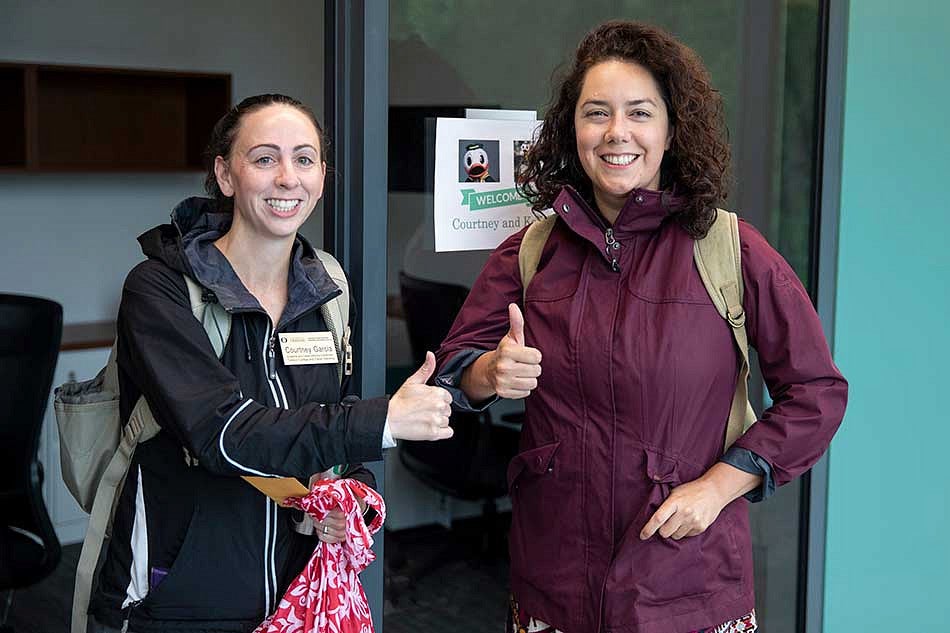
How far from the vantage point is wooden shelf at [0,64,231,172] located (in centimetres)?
525

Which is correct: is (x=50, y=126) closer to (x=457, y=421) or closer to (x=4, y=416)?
(x=4, y=416)

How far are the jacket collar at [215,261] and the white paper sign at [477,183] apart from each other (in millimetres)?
448

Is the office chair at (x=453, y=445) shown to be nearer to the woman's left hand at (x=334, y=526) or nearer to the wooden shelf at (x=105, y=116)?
the woman's left hand at (x=334, y=526)

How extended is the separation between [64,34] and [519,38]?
3.53m

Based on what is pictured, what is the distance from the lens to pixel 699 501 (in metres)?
1.92

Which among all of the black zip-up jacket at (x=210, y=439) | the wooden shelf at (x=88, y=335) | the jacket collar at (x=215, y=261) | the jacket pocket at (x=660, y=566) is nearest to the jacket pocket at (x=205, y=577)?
the black zip-up jacket at (x=210, y=439)

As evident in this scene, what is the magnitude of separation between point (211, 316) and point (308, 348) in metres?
0.18

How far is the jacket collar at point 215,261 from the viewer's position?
5.93 ft

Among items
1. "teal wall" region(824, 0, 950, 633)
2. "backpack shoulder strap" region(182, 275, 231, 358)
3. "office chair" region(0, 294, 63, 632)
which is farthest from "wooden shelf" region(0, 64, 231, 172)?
"backpack shoulder strap" region(182, 275, 231, 358)

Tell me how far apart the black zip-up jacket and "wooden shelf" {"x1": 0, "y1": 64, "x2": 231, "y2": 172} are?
3718 millimetres

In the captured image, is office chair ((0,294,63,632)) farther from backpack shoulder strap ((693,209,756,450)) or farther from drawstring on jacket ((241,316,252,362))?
backpack shoulder strap ((693,209,756,450))

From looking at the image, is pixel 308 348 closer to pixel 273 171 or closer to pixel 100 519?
pixel 273 171

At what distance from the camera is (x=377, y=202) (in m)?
2.23

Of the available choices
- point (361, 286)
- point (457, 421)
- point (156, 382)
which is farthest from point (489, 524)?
point (156, 382)
